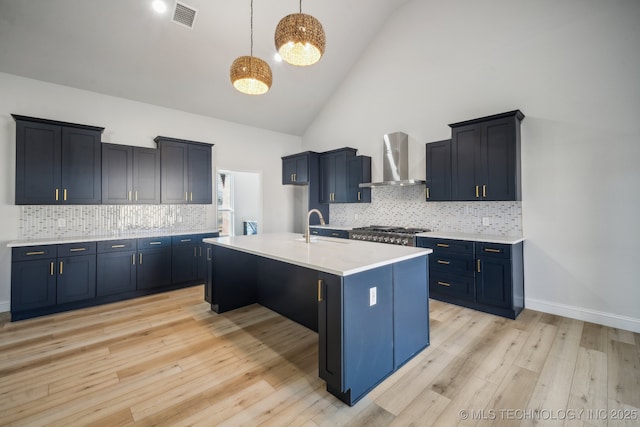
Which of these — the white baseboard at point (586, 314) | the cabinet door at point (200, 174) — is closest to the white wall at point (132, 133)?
the cabinet door at point (200, 174)

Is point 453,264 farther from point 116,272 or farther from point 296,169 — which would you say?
point 116,272

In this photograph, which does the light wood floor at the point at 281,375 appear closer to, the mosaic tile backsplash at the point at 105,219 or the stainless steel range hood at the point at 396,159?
the mosaic tile backsplash at the point at 105,219

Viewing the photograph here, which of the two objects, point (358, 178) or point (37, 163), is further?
point (358, 178)

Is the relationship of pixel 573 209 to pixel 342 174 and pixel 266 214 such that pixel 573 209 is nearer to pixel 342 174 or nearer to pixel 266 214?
pixel 342 174

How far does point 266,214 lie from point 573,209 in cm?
524

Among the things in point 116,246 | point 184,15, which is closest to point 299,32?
point 184,15

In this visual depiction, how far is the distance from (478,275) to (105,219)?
5.41 m

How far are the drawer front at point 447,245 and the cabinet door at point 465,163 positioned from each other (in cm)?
64

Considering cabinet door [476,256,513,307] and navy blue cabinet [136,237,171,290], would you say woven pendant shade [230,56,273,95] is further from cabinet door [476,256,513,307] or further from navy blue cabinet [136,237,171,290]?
cabinet door [476,256,513,307]

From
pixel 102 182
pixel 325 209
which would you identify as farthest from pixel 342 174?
pixel 102 182

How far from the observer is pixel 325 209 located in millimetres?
6305

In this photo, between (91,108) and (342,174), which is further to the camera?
(342,174)

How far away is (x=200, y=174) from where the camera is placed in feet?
16.2

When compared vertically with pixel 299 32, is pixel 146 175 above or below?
below
